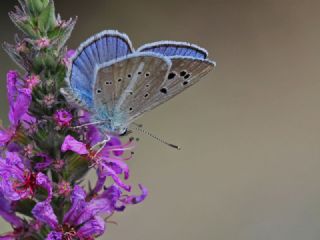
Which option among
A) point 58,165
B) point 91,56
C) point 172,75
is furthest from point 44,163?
point 172,75

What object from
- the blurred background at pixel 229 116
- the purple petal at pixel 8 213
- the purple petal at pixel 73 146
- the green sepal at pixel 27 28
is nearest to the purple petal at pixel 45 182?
the purple petal at pixel 73 146

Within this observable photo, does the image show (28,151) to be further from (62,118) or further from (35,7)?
(35,7)

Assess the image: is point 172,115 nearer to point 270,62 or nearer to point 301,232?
point 270,62

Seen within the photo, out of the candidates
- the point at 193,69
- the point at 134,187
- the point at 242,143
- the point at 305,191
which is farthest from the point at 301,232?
the point at 193,69

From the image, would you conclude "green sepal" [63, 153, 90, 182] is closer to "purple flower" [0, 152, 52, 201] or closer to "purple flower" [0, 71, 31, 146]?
"purple flower" [0, 152, 52, 201]

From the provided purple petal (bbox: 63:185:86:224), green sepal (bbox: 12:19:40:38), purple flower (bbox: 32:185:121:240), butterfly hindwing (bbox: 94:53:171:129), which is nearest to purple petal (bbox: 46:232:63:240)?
purple flower (bbox: 32:185:121:240)

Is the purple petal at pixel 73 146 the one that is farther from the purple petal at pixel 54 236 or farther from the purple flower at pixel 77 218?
the purple petal at pixel 54 236

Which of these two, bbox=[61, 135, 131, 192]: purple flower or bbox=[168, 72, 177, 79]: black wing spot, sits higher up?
bbox=[168, 72, 177, 79]: black wing spot
